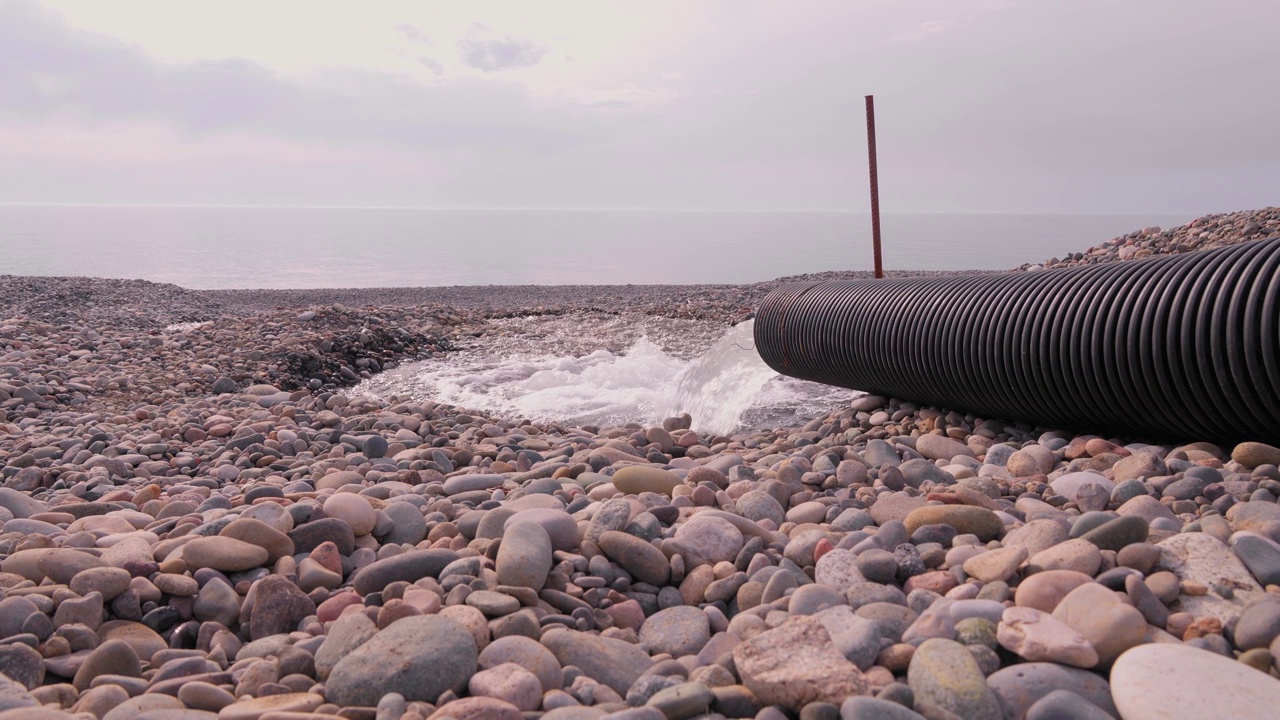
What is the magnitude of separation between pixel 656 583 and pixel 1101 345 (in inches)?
96.0

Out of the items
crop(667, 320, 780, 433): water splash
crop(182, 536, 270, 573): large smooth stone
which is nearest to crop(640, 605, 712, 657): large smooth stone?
crop(182, 536, 270, 573): large smooth stone

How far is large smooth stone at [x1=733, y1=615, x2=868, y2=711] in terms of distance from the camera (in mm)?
1713

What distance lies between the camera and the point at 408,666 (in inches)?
73.1

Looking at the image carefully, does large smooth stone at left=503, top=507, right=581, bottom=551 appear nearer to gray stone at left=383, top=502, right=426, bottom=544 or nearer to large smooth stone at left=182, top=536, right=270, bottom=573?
gray stone at left=383, top=502, right=426, bottom=544

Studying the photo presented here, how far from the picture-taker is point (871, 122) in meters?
7.34

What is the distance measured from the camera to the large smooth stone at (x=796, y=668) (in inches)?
67.4

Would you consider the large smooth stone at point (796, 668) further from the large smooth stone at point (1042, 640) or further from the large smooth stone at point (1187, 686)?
the large smooth stone at point (1187, 686)

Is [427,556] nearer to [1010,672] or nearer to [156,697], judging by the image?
[156,697]

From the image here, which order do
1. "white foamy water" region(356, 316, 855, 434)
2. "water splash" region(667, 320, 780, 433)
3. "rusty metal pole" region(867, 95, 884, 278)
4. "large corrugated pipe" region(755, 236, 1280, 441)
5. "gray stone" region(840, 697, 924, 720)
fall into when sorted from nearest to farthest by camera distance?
"gray stone" region(840, 697, 924, 720)
"large corrugated pipe" region(755, 236, 1280, 441)
"white foamy water" region(356, 316, 855, 434)
"water splash" region(667, 320, 780, 433)
"rusty metal pole" region(867, 95, 884, 278)

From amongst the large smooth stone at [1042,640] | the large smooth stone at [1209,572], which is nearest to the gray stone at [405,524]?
the large smooth stone at [1042,640]

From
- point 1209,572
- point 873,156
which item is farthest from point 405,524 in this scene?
point 873,156

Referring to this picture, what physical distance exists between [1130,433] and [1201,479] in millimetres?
981

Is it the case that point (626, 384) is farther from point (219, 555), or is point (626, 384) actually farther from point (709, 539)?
point (219, 555)

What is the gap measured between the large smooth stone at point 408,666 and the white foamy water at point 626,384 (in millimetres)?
4061
